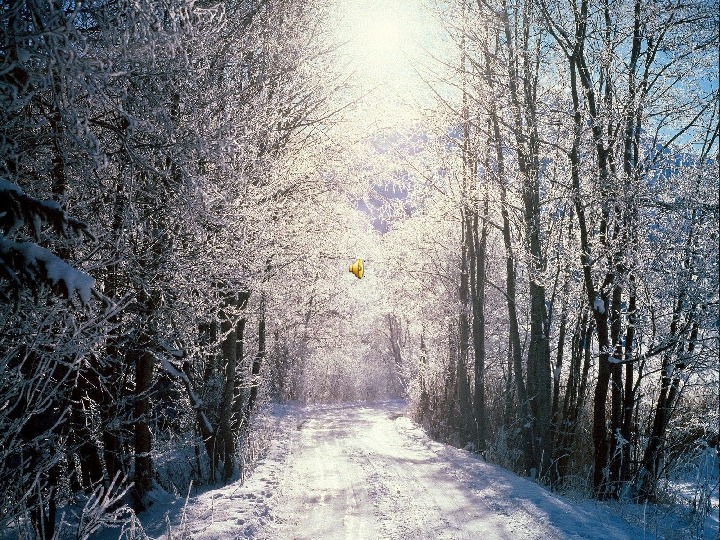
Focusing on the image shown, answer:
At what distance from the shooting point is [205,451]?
10219 mm

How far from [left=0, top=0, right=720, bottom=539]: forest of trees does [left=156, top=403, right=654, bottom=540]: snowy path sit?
1090mm

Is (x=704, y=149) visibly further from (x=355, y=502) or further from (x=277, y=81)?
(x=355, y=502)

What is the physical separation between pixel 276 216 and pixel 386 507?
6.19 meters

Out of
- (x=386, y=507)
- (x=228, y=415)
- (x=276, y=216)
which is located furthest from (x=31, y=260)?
(x=276, y=216)

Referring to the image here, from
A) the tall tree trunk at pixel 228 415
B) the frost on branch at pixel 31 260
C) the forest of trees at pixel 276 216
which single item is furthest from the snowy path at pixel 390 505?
the frost on branch at pixel 31 260

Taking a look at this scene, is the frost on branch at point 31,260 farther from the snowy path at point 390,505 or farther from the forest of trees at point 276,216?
the snowy path at point 390,505

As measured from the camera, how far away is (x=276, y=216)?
37.0 ft

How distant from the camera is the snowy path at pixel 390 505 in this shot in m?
6.36

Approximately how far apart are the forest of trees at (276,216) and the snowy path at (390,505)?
3.57 ft

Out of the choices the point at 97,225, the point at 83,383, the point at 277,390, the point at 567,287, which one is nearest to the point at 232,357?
the point at 83,383

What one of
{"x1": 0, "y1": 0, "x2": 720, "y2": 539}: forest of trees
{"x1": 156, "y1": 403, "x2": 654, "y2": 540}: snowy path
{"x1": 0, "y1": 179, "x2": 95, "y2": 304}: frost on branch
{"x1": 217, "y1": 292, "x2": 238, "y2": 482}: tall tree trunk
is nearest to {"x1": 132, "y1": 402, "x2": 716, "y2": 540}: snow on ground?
{"x1": 156, "y1": 403, "x2": 654, "y2": 540}: snowy path

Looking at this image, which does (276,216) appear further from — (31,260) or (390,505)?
(31,260)

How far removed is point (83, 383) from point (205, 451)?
3.73m

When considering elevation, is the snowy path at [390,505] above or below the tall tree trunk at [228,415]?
below
